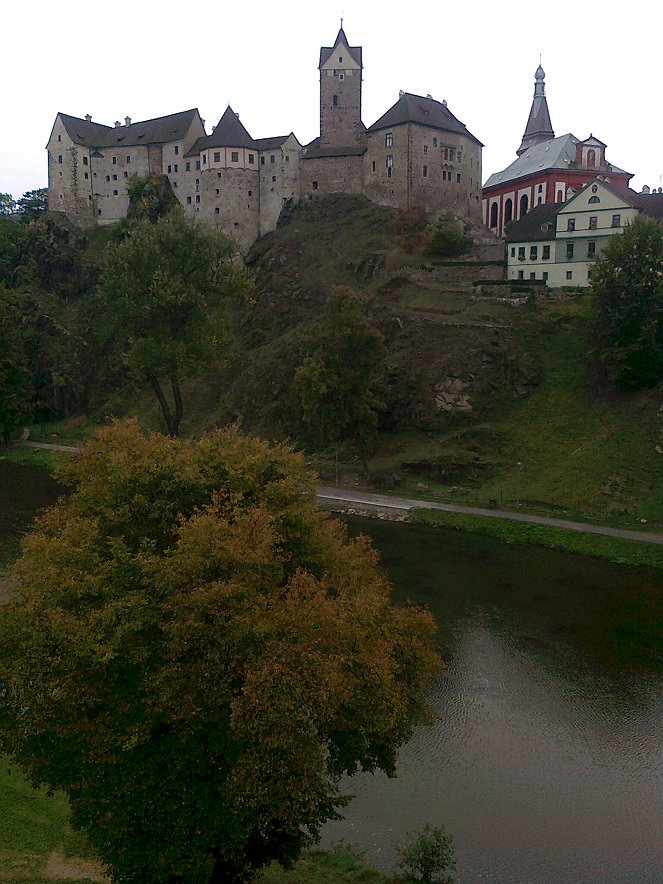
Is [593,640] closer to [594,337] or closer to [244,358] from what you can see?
[594,337]

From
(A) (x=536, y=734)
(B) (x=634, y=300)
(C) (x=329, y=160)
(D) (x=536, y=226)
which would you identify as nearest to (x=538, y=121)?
(C) (x=329, y=160)

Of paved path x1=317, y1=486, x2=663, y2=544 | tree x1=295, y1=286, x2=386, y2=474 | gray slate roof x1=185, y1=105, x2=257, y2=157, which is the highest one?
gray slate roof x1=185, y1=105, x2=257, y2=157

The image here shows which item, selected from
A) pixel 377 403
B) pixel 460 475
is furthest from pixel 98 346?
pixel 460 475

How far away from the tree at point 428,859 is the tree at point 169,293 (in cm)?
3776

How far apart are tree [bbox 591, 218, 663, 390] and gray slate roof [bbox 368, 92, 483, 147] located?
3014 cm

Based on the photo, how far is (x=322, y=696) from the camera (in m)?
12.4

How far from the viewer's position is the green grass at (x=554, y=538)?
35750 millimetres

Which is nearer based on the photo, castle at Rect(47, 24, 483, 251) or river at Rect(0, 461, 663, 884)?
river at Rect(0, 461, 663, 884)

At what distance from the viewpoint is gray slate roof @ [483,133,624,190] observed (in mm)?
70812

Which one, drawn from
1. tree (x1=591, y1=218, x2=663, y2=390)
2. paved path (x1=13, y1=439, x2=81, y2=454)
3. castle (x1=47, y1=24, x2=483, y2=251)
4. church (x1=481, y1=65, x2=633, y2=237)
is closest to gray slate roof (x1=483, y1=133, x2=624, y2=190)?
church (x1=481, y1=65, x2=633, y2=237)

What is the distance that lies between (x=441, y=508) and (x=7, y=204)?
95.7 m

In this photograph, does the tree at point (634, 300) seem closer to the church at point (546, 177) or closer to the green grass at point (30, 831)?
the church at point (546, 177)

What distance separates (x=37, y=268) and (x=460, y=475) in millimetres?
56332

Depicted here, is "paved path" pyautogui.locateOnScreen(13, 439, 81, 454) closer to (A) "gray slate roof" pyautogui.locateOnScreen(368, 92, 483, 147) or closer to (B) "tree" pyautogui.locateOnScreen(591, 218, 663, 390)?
(A) "gray slate roof" pyautogui.locateOnScreen(368, 92, 483, 147)
